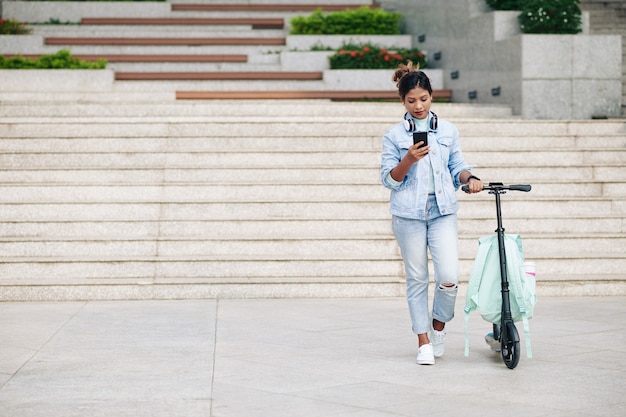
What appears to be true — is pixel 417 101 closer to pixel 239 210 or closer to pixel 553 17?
pixel 239 210

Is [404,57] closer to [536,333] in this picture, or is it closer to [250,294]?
[250,294]

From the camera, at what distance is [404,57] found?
18.8 meters

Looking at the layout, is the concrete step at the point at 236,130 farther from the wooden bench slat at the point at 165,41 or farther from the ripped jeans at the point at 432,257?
the wooden bench slat at the point at 165,41

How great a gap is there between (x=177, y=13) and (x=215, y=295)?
1263 centimetres

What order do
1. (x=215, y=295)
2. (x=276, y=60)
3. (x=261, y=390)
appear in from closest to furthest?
Result: 1. (x=261, y=390)
2. (x=215, y=295)
3. (x=276, y=60)

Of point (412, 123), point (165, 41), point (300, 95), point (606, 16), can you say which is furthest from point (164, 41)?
point (412, 123)

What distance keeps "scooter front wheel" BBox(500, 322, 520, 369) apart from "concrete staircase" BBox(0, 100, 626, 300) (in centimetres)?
348

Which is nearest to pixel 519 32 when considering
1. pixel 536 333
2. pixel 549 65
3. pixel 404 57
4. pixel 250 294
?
pixel 549 65

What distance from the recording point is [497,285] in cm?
736

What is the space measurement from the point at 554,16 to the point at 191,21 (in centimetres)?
806

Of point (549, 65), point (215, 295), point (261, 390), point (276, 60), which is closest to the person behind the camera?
point (261, 390)

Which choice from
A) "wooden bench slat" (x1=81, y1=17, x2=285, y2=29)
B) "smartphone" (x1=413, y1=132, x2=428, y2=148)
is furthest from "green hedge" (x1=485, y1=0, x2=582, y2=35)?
"smartphone" (x1=413, y1=132, x2=428, y2=148)

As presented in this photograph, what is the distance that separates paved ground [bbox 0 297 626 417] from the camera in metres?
6.11

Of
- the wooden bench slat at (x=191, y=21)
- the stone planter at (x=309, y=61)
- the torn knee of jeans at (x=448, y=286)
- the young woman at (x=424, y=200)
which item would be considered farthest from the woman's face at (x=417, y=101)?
the wooden bench slat at (x=191, y=21)
